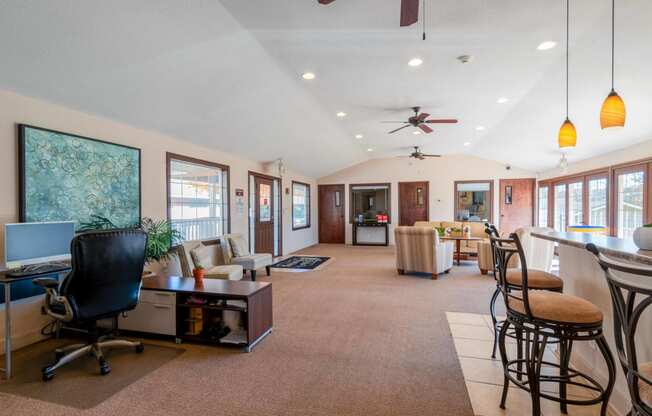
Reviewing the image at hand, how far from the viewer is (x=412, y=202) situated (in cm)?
1033

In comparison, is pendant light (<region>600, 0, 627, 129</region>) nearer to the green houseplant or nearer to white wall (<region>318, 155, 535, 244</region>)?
the green houseplant

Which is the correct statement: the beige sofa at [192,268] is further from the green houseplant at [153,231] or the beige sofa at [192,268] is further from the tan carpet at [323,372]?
the tan carpet at [323,372]

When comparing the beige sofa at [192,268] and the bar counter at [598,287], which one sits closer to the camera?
the bar counter at [598,287]

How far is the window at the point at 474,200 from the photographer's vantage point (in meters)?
9.71

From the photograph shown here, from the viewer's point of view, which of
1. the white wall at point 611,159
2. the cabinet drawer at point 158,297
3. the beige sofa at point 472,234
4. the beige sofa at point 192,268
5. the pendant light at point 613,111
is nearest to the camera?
the pendant light at point 613,111

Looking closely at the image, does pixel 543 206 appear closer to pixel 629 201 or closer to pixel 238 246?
pixel 629 201

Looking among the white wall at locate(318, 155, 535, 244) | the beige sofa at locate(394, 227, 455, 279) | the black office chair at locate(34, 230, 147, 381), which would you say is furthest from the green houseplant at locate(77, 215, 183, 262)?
the white wall at locate(318, 155, 535, 244)

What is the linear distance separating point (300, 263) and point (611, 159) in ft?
20.9

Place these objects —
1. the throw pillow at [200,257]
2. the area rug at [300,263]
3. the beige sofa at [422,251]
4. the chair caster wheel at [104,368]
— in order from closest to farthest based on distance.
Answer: the chair caster wheel at [104,368] → the throw pillow at [200,257] → the beige sofa at [422,251] → the area rug at [300,263]

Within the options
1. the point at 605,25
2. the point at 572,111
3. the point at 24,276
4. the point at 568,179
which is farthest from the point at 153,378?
the point at 568,179

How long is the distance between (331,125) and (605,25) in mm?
4269

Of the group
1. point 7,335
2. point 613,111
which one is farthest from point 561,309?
point 7,335

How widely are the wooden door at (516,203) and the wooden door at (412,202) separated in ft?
7.24

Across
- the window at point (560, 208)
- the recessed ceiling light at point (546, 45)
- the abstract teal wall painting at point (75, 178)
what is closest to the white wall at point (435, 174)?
the window at point (560, 208)
